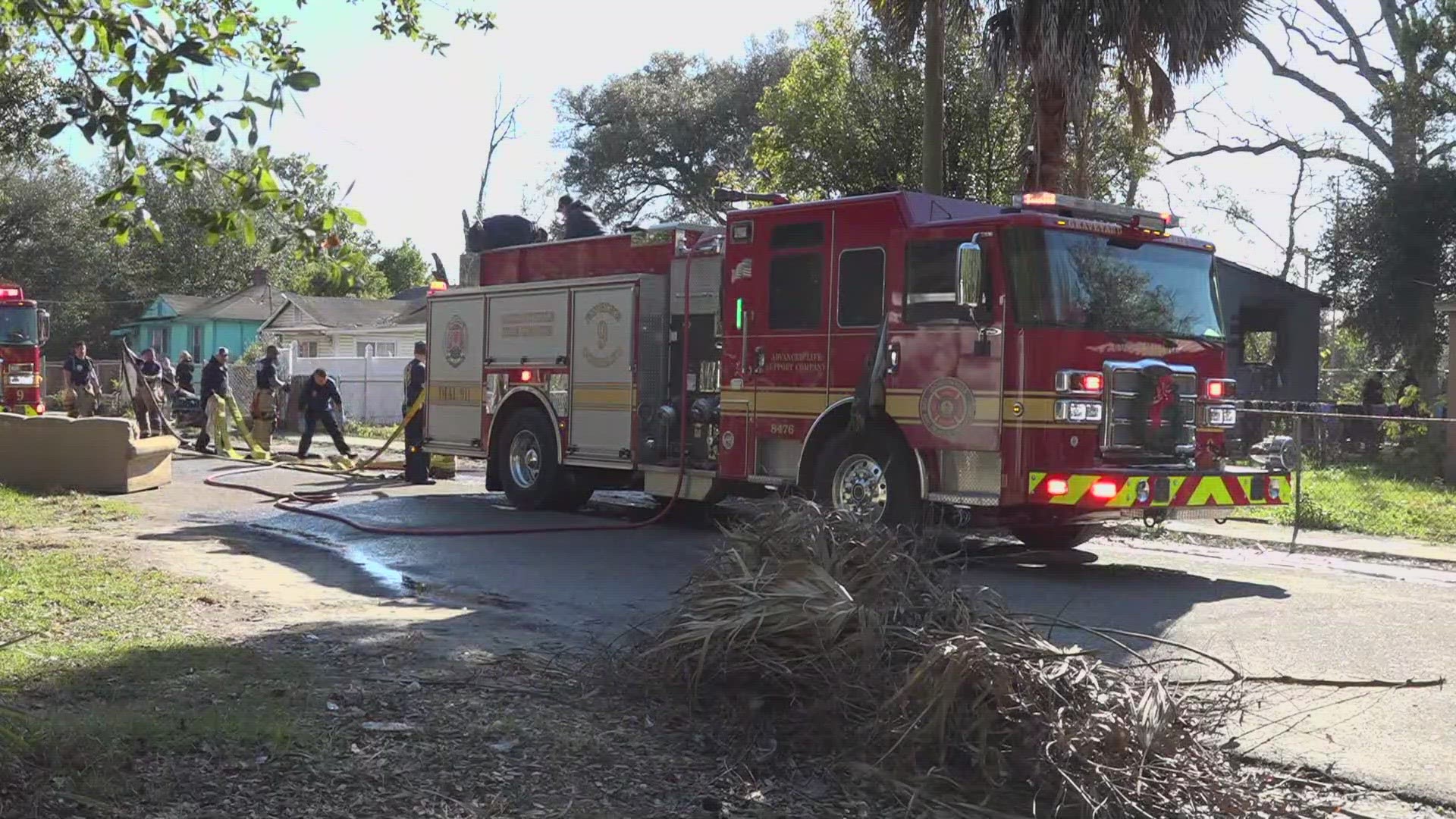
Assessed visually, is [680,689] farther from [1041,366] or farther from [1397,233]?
[1397,233]

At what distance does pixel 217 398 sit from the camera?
21422mm

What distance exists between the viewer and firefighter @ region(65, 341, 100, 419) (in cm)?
2559

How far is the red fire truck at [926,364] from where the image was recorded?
9508 millimetres

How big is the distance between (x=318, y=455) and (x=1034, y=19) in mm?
13194

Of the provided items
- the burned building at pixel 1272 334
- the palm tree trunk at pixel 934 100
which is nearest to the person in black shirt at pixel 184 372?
the palm tree trunk at pixel 934 100

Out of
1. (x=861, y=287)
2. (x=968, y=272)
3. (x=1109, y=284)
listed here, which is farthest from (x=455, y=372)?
(x=1109, y=284)

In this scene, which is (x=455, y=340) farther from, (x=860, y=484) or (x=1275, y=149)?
(x=1275, y=149)

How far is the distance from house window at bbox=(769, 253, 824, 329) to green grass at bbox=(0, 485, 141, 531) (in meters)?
6.09

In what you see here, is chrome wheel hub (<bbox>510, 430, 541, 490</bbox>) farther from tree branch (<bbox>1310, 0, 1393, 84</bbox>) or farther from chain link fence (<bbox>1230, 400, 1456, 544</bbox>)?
tree branch (<bbox>1310, 0, 1393, 84</bbox>)

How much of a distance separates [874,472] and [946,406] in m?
0.84

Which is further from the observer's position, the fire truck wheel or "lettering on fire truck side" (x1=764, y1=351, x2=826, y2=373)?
the fire truck wheel

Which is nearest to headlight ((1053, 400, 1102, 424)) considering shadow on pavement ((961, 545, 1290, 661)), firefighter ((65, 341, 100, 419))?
shadow on pavement ((961, 545, 1290, 661))

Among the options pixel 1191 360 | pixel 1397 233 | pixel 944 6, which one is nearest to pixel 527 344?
pixel 944 6

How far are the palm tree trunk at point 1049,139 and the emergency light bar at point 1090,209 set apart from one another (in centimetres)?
425
